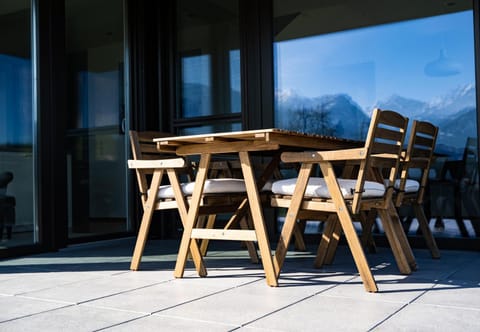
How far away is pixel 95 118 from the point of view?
4727mm

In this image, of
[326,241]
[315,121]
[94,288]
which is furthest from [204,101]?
[94,288]

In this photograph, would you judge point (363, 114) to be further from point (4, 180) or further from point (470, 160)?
point (4, 180)

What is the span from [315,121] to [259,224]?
1.95m

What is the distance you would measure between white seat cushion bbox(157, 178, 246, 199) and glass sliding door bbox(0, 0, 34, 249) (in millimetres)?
1290

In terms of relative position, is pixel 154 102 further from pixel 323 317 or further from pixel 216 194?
pixel 323 317

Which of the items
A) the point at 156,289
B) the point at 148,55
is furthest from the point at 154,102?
the point at 156,289

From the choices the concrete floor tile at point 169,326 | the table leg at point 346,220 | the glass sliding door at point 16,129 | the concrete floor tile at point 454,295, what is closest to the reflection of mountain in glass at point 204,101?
the glass sliding door at point 16,129

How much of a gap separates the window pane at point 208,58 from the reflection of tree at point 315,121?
0.53m

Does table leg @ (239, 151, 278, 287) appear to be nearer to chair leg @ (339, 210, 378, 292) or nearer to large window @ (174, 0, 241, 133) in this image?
chair leg @ (339, 210, 378, 292)

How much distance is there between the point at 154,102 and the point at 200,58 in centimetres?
59

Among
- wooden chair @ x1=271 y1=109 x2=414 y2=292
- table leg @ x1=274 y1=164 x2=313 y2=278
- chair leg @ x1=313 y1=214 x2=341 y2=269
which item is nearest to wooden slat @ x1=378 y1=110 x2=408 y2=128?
wooden chair @ x1=271 y1=109 x2=414 y2=292

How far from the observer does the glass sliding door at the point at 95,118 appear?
4.45 metres

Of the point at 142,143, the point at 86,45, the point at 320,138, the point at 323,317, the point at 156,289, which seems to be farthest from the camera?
the point at 86,45

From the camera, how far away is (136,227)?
5031 mm
